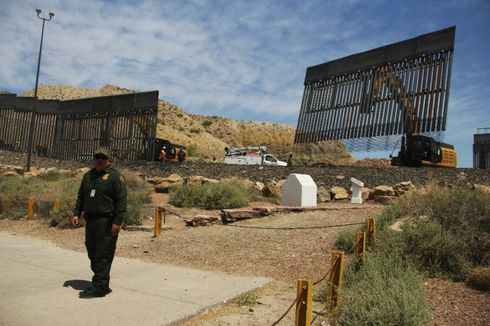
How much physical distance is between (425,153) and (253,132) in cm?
5703

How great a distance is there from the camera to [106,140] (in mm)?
30234

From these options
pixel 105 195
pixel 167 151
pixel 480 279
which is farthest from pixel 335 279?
pixel 167 151

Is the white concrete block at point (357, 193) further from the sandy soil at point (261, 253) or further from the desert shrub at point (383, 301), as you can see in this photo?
the desert shrub at point (383, 301)

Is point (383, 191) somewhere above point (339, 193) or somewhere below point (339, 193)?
above

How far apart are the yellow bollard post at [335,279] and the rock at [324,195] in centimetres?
1167

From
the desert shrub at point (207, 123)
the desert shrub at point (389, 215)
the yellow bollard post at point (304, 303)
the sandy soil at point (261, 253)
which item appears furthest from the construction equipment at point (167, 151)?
the desert shrub at point (207, 123)

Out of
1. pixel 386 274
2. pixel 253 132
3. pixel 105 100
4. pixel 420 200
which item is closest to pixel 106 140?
pixel 105 100

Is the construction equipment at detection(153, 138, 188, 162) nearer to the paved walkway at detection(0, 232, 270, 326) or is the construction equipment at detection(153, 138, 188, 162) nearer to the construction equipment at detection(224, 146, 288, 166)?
the construction equipment at detection(224, 146, 288, 166)

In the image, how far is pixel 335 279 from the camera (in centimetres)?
544

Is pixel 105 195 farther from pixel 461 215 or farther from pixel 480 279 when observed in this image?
pixel 461 215

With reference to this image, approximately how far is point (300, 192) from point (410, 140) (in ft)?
38.4

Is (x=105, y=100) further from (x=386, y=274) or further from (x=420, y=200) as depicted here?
(x=386, y=274)

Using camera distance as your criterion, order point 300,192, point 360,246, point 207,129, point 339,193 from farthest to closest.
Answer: point 207,129
point 339,193
point 300,192
point 360,246

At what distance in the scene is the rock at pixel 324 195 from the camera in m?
17.2
